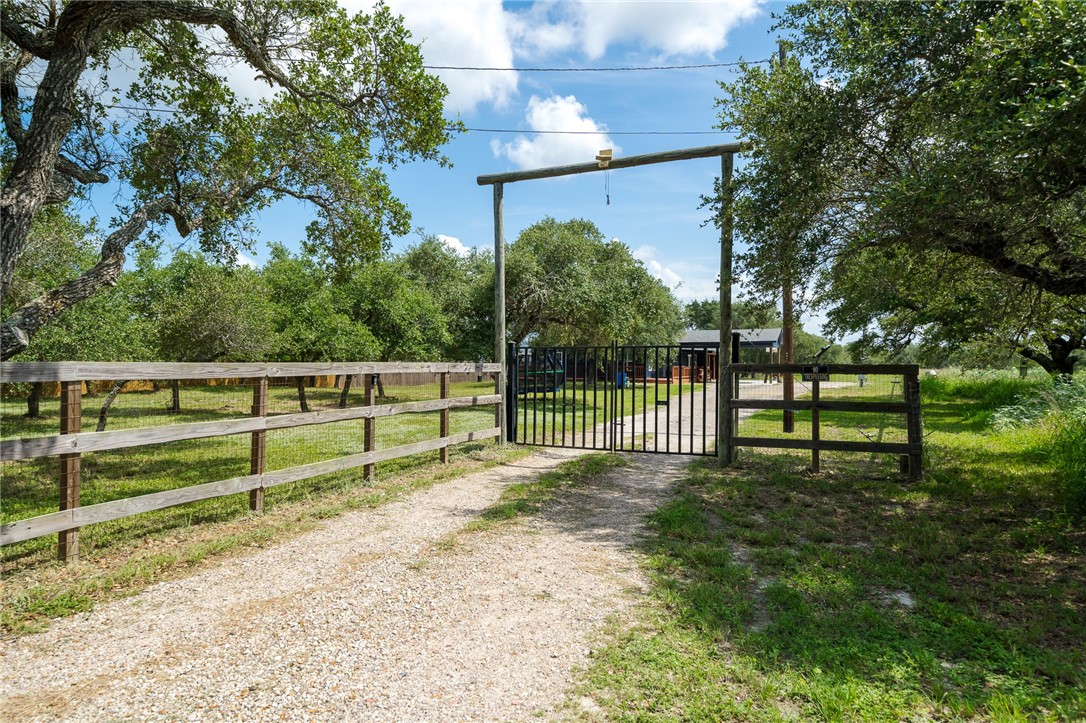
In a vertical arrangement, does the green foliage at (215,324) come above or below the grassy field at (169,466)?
above

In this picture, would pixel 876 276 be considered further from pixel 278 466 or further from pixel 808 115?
pixel 278 466

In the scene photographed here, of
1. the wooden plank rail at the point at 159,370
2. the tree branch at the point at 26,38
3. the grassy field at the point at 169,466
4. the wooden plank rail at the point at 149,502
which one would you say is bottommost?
the grassy field at the point at 169,466

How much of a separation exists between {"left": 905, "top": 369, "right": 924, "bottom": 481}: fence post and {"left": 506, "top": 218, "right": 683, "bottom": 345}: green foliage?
11210mm

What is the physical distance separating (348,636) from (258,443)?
2.86 meters

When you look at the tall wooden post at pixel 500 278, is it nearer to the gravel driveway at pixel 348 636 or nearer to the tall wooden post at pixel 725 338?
the tall wooden post at pixel 725 338

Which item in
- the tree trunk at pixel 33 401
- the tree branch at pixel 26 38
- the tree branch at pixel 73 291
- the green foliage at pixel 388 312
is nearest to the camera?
the tree branch at pixel 73 291

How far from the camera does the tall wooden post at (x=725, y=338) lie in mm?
7805

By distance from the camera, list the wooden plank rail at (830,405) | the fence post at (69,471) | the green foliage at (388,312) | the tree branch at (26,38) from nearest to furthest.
Result: the fence post at (69,471)
the tree branch at (26,38)
the wooden plank rail at (830,405)
the green foliage at (388,312)

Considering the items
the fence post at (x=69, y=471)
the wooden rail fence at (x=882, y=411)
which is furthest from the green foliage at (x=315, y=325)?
the wooden rail fence at (x=882, y=411)

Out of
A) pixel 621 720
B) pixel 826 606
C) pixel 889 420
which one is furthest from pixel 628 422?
pixel 621 720

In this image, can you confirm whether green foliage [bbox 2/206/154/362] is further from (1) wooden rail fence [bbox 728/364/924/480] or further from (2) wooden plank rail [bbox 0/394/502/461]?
(1) wooden rail fence [bbox 728/364/924/480]

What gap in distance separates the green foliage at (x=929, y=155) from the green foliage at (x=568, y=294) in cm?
952

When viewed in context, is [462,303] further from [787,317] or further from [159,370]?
[159,370]

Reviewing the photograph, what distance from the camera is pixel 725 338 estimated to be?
26.7ft
